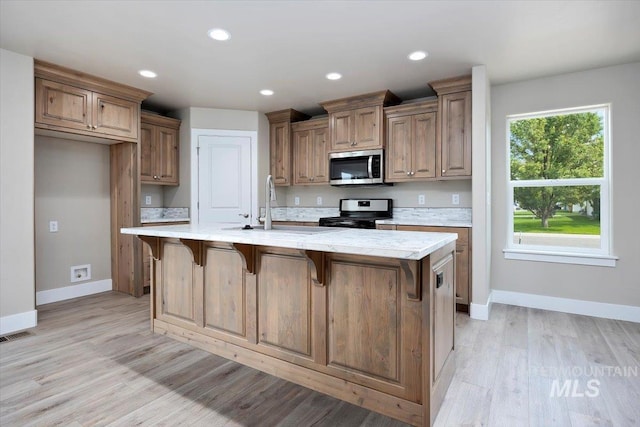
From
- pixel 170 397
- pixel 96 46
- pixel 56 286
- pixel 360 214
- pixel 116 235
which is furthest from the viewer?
pixel 360 214

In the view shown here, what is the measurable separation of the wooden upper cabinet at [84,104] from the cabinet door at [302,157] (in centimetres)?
202

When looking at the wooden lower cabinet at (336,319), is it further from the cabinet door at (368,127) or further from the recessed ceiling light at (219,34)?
the cabinet door at (368,127)

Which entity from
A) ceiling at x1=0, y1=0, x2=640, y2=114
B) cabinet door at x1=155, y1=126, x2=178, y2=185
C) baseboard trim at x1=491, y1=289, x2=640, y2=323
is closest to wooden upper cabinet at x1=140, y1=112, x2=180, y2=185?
cabinet door at x1=155, y1=126, x2=178, y2=185

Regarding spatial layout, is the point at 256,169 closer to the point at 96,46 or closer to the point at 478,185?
the point at 96,46

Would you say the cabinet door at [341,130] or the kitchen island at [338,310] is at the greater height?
the cabinet door at [341,130]

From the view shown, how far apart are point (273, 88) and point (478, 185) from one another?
2549 mm

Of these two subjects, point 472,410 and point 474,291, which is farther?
point 474,291

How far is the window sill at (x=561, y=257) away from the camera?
3.35m

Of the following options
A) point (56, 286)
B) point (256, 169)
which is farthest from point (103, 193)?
point (256, 169)

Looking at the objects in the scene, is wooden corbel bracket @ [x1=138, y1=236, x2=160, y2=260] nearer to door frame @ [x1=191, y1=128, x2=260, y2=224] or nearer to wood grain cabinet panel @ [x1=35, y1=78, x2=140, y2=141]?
wood grain cabinet panel @ [x1=35, y1=78, x2=140, y2=141]

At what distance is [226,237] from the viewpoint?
2.00 m

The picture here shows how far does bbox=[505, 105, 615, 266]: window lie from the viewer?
3443mm

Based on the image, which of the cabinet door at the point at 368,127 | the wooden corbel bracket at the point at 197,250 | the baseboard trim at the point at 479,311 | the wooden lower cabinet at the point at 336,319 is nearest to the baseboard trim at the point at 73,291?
the wooden lower cabinet at the point at 336,319

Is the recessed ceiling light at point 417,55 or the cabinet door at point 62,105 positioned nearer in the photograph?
the recessed ceiling light at point 417,55
